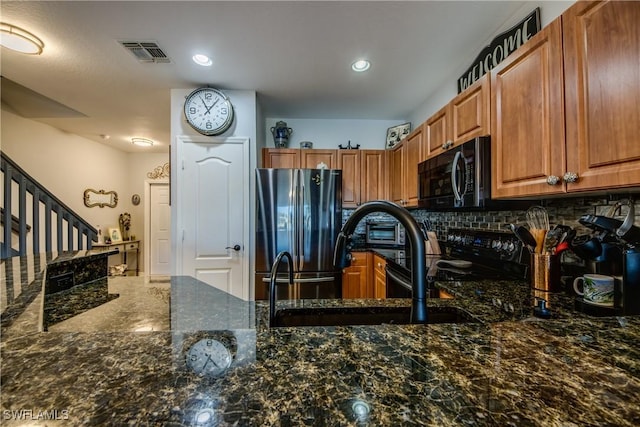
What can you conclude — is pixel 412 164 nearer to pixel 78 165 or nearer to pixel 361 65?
pixel 361 65

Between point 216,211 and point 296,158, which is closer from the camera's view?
point 216,211

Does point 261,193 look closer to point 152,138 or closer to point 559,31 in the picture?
point 559,31

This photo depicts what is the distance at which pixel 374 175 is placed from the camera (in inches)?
133

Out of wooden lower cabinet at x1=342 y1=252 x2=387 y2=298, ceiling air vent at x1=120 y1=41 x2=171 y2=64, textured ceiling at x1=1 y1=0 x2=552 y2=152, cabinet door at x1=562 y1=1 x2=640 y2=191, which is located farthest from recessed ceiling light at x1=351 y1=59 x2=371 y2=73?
wooden lower cabinet at x1=342 y1=252 x2=387 y2=298

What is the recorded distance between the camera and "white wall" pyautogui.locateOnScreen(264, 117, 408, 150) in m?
3.66

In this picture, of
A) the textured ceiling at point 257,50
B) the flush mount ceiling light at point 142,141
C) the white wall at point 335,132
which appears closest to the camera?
the textured ceiling at point 257,50

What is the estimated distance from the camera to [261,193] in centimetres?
269

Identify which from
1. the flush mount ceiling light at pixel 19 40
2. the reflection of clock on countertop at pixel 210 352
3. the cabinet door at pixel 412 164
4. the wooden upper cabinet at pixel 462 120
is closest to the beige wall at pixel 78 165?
the flush mount ceiling light at pixel 19 40

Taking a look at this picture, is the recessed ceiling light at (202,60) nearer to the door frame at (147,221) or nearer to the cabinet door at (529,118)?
the cabinet door at (529,118)

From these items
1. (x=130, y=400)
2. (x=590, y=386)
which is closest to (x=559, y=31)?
(x=590, y=386)

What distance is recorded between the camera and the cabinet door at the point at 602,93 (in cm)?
88

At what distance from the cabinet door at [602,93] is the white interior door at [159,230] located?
20.4 feet

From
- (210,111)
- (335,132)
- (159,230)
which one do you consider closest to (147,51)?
(210,111)

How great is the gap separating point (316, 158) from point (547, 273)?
253 centimetres
